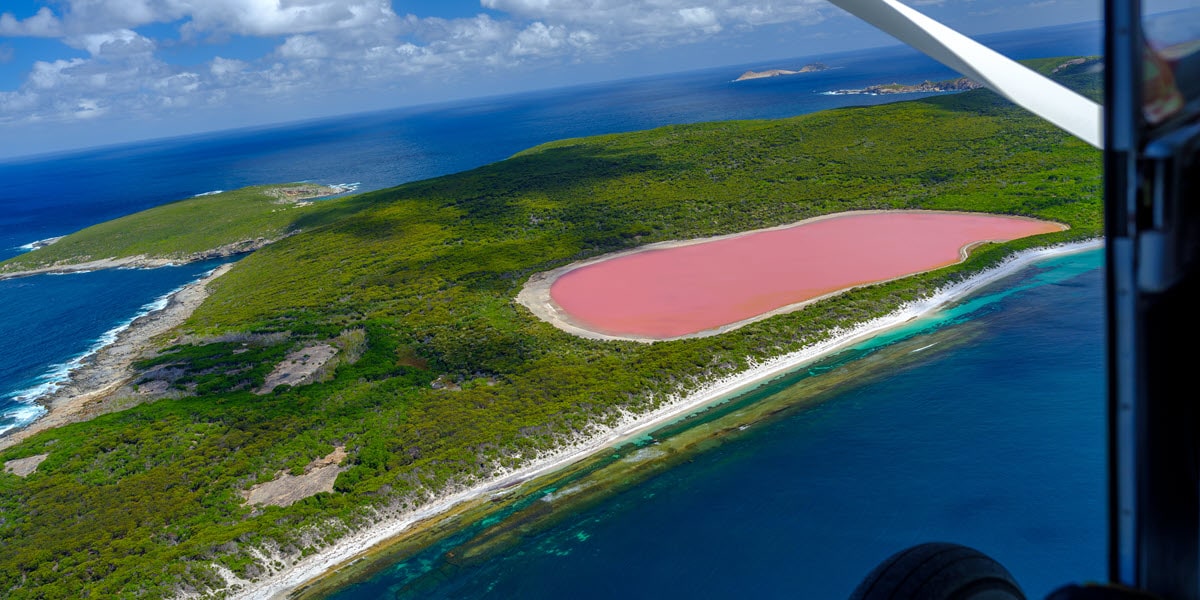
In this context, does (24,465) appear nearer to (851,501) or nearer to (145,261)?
(851,501)

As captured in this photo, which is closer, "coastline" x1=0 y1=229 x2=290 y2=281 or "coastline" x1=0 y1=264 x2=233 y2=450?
"coastline" x1=0 y1=264 x2=233 y2=450

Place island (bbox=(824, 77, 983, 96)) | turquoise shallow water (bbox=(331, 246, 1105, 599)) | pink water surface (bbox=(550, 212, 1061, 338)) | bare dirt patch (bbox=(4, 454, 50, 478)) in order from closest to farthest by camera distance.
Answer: turquoise shallow water (bbox=(331, 246, 1105, 599))
bare dirt patch (bbox=(4, 454, 50, 478))
pink water surface (bbox=(550, 212, 1061, 338))
island (bbox=(824, 77, 983, 96))

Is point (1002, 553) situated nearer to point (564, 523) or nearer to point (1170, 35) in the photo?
point (564, 523)

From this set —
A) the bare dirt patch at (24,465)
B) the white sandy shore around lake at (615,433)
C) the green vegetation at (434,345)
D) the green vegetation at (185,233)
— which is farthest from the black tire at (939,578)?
the green vegetation at (185,233)

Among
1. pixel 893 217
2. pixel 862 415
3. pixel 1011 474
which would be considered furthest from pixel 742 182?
pixel 1011 474

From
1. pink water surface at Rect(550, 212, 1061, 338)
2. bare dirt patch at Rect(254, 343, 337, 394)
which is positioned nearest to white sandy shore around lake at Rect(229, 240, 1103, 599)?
pink water surface at Rect(550, 212, 1061, 338)

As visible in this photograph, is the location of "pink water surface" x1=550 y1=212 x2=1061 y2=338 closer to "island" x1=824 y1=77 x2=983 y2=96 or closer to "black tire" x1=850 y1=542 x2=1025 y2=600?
"black tire" x1=850 y1=542 x2=1025 y2=600
